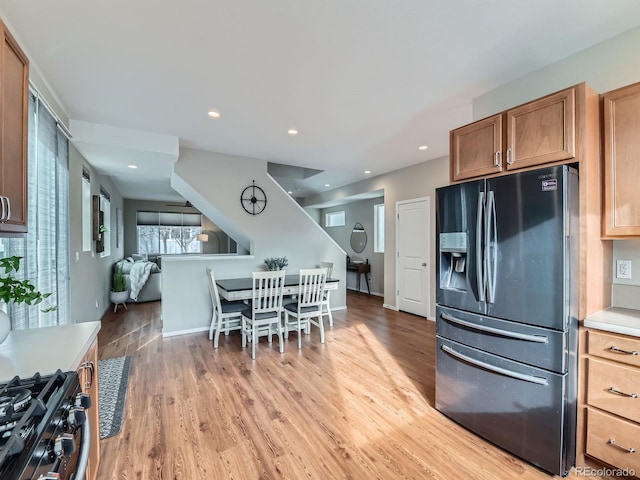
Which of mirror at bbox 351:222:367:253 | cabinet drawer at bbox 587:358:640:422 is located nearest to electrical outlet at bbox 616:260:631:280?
cabinet drawer at bbox 587:358:640:422

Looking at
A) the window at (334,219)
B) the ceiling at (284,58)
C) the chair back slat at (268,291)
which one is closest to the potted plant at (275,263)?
the chair back slat at (268,291)

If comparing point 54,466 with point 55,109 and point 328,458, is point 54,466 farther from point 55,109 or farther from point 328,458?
point 55,109

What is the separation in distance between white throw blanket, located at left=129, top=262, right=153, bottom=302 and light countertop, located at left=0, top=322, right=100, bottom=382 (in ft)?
16.2

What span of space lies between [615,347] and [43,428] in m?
2.50

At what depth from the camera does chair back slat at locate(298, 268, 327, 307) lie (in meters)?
3.78

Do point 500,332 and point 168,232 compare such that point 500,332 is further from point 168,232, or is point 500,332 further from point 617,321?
point 168,232

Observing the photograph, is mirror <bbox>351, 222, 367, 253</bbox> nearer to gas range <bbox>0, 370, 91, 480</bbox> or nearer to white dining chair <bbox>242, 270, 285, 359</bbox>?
white dining chair <bbox>242, 270, 285, 359</bbox>

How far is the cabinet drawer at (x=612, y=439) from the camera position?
61.8 inches

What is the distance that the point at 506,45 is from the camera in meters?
2.00

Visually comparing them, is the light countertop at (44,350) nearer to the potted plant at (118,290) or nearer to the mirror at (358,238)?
the potted plant at (118,290)

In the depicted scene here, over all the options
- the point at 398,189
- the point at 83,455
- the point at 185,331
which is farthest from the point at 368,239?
the point at 83,455

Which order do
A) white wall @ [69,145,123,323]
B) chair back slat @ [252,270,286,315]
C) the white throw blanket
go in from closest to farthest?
white wall @ [69,145,123,323]
chair back slat @ [252,270,286,315]
the white throw blanket

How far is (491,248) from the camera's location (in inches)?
76.5

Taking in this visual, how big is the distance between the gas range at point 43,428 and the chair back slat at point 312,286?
2.76 m
